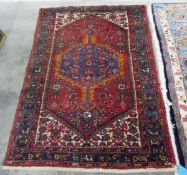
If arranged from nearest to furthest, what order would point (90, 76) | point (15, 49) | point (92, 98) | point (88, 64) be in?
point (92, 98) < point (90, 76) < point (88, 64) < point (15, 49)

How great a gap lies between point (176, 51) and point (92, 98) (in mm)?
1197

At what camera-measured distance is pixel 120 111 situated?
137 inches

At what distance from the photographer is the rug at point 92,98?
310 centimetres

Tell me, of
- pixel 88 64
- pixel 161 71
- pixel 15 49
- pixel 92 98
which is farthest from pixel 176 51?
pixel 15 49

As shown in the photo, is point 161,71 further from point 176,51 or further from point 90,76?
point 90,76

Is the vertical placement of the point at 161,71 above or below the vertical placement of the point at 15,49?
above

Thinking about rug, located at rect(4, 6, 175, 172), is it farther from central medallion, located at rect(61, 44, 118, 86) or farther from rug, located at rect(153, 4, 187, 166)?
rug, located at rect(153, 4, 187, 166)

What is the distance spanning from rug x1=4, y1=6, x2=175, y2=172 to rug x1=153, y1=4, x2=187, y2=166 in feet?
0.47

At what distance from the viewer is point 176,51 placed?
4098mm

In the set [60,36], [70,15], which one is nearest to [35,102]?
[60,36]

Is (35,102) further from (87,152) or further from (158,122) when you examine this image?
(158,122)

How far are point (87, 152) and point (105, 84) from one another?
0.89m

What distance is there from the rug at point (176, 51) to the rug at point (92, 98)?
0.14 meters

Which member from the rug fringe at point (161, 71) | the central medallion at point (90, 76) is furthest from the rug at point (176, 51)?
the central medallion at point (90, 76)
